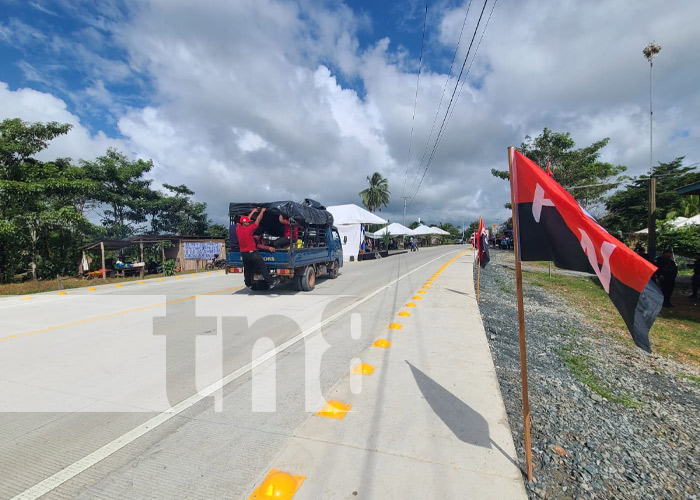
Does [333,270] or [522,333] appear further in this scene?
[333,270]

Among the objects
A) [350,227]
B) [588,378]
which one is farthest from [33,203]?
[588,378]

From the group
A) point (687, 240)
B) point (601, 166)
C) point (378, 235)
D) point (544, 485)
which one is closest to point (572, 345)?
point (544, 485)

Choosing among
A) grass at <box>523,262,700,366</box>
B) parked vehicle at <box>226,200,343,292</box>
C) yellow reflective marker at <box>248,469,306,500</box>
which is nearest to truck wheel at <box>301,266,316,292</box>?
parked vehicle at <box>226,200,343,292</box>

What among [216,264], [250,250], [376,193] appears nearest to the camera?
[250,250]

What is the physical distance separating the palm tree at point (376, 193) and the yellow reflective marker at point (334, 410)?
5403 cm

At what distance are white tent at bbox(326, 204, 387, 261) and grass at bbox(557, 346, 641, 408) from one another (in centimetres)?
2177

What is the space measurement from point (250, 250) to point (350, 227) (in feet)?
61.2

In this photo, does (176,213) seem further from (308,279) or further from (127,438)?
(127,438)

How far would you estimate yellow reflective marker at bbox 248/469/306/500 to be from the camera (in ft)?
6.87

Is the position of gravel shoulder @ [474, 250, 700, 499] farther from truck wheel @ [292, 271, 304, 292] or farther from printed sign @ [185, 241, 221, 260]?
printed sign @ [185, 241, 221, 260]

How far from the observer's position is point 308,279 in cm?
1089

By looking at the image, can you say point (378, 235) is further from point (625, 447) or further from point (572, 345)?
point (625, 447)

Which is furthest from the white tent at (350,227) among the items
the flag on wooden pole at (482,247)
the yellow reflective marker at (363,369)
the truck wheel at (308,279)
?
the yellow reflective marker at (363,369)

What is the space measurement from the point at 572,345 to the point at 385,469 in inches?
195
